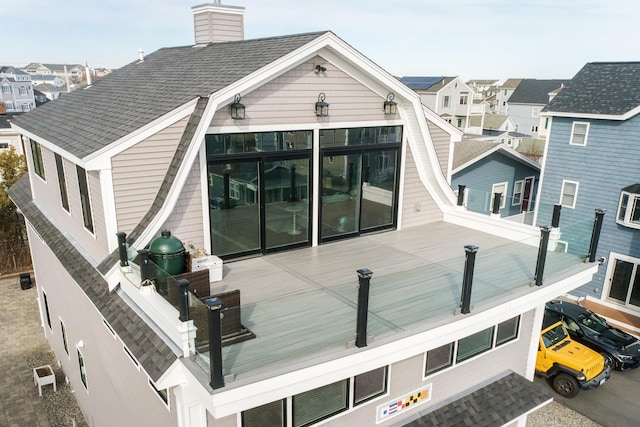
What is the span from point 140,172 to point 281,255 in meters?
2.99

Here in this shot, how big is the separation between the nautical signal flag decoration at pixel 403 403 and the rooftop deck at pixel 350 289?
2076 mm

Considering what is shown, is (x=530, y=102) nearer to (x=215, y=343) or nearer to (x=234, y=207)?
(x=234, y=207)

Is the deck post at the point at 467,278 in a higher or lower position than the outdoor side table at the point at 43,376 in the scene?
higher

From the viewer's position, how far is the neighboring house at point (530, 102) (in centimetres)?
6273

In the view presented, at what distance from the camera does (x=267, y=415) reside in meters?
6.14

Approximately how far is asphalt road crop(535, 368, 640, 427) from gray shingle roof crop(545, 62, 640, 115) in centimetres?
964

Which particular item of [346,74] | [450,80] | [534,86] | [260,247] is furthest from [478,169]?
[534,86]

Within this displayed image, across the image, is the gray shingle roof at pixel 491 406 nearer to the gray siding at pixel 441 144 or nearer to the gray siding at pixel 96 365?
the gray siding at pixel 96 365

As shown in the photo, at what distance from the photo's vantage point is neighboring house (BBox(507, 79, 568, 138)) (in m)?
62.7

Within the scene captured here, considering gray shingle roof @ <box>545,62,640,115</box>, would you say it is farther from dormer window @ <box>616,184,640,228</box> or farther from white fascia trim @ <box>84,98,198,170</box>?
white fascia trim @ <box>84,98,198,170</box>

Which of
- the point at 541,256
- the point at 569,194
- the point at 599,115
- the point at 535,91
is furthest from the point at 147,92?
the point at 535,91

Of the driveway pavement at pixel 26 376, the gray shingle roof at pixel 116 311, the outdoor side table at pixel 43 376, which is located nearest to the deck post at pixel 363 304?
the gray shingle roof at pixel 116 311

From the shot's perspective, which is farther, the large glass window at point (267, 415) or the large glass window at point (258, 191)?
the large glass window at point (258, 191)

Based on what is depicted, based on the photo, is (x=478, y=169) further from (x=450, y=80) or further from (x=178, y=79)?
(x=450, y=80)
